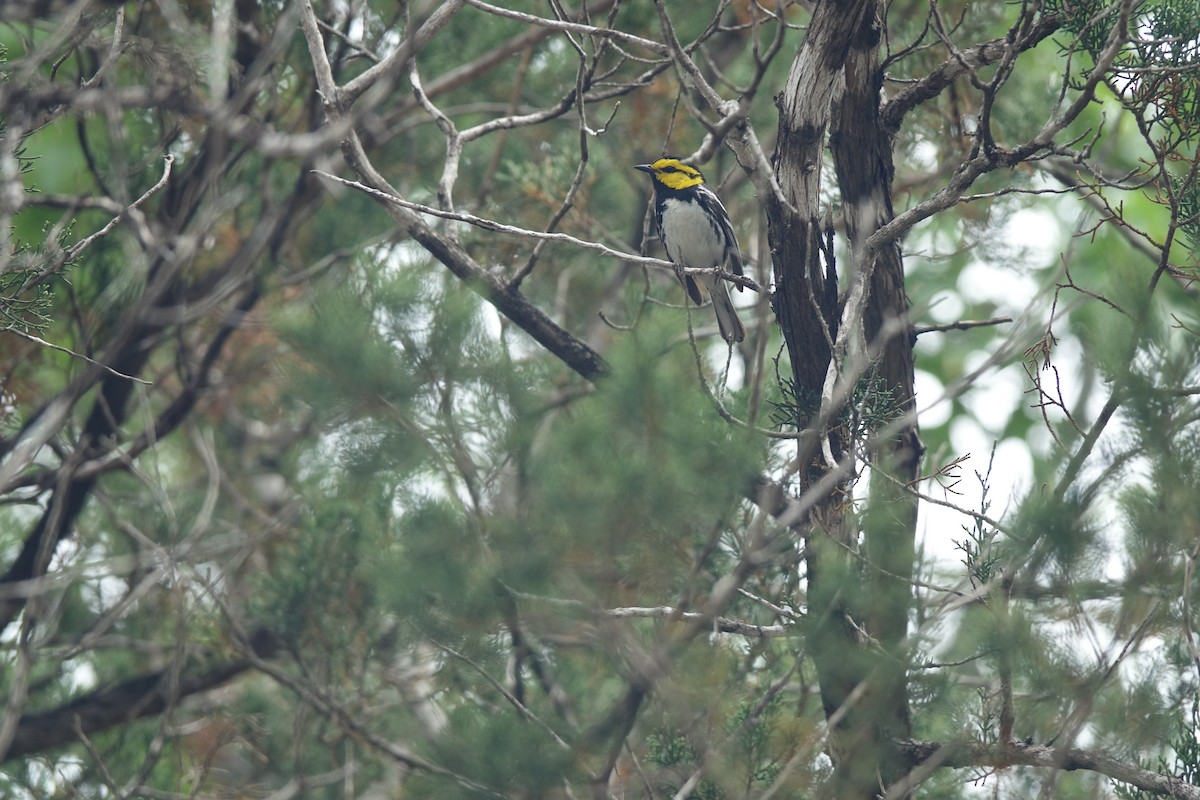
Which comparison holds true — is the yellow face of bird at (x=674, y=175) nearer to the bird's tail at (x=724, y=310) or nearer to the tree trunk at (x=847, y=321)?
the bird's tail at (x=724, y=310)

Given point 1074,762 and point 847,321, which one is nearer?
point 1074,762

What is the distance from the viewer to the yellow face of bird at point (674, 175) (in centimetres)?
486

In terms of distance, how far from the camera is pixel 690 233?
5.11m

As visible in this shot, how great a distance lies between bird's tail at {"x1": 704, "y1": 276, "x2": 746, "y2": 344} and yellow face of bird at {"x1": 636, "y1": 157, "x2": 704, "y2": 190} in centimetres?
51

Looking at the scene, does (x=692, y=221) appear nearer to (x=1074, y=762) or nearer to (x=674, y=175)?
(x=674, y=175)

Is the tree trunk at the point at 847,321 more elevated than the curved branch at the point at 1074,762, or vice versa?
the tree trunk at the point at 847,321

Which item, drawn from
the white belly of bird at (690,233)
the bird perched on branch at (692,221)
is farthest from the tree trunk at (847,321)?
the white belly of bird at (690,233)

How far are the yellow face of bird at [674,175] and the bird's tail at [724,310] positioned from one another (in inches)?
20.2

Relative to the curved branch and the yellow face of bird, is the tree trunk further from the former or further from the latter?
the yellow face of bird

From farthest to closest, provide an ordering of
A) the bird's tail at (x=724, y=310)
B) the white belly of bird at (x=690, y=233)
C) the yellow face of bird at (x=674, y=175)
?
the white belly of bird at (x=690, y=233), the yellow face of bird at (x=674, y=175), the bird's tail at (x=724, y=310)

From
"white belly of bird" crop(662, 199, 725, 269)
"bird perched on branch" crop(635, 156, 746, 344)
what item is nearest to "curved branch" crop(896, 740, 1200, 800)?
"bird perched on branch" crop(635, 156, 746, 344)

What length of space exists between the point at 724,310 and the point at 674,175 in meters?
0.69

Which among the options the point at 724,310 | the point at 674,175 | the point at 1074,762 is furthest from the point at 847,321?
the point at 674,175

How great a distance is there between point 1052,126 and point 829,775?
1516 millimetres
